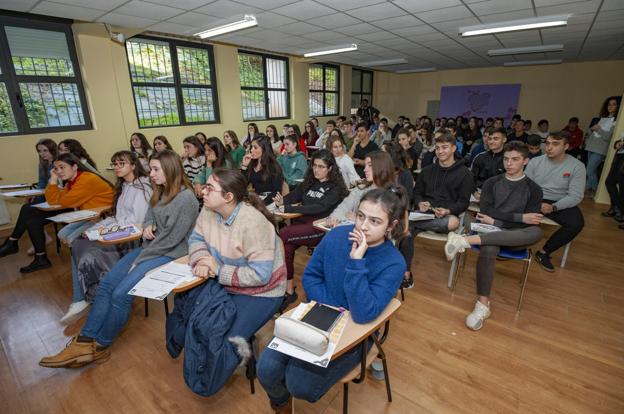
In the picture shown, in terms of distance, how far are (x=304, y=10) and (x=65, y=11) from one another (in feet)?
9.88

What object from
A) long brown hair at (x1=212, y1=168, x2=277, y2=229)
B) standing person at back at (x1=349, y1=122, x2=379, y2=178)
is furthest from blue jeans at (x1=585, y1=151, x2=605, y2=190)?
long brown hair at (x1=212, y1=168, x2=277, y2=229)

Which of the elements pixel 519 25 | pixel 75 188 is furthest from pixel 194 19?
pixel 519 25

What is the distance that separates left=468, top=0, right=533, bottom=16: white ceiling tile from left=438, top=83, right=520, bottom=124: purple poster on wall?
7.38m

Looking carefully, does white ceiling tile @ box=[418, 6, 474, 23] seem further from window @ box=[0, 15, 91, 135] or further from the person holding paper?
window @ box=[0, 15, 91, 135]

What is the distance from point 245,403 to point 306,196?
1794mm

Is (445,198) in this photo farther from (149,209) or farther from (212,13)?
(212,13)

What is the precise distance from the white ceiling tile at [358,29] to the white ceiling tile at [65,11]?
3.43 meters

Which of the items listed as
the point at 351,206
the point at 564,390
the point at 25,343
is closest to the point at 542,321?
the point at 564,390

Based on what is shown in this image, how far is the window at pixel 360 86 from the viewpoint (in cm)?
1091

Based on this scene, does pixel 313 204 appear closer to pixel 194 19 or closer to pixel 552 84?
pixel 194 19

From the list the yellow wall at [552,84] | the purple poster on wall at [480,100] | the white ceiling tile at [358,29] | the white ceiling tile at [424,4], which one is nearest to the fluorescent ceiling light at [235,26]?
the white ceiling tile at [358,29]

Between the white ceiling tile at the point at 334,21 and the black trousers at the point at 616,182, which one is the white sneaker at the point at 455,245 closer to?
the white ceiling tile at the point at 334,21

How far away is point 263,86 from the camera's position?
7570mm

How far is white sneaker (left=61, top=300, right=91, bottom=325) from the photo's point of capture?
242 cm
